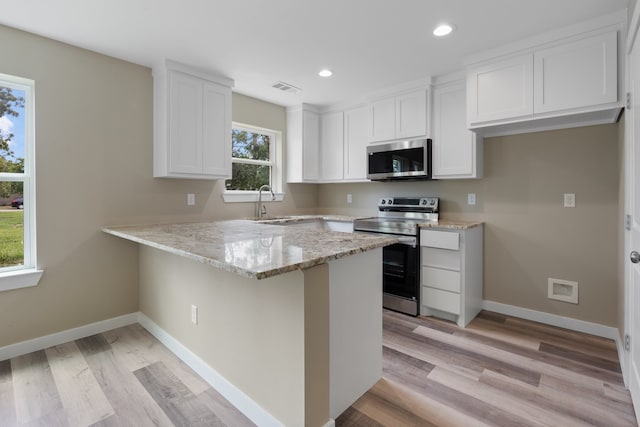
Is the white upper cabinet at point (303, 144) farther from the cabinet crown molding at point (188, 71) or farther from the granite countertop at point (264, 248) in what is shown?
the granite countertop at point (264, 248)

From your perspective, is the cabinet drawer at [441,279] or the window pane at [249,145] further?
the window pane at [249,145]

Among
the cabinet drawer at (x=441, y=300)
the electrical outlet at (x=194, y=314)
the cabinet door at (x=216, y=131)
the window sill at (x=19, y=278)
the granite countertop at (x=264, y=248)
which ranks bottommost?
the cabinet drawer at (x=441, y=300)

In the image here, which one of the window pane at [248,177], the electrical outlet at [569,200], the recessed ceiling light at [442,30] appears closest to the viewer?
the recessed ceiling light at [442,30]

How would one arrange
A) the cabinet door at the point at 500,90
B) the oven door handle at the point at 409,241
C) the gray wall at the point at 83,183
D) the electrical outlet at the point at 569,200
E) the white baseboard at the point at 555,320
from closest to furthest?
the gray wall at the point at 83,183 < the cabinet door at the point at 500,90 < the white baseboard at the point at 555,320 < the electrical outlet at the point at 569,200 < the oven door handle at the point at 409,241

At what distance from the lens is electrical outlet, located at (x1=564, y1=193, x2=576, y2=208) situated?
2732mm

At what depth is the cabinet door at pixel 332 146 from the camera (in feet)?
13.6

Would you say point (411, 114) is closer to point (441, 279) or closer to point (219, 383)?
point (441, 279)

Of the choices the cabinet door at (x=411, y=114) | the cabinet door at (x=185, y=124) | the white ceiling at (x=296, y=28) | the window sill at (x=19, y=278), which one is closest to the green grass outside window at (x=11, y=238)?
the window sill at (x=19, y=278)

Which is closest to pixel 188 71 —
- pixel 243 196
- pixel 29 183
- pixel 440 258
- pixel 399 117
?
pixel 243 196

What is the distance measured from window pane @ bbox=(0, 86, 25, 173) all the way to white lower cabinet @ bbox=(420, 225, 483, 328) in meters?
3.38

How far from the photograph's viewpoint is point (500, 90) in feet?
8.61

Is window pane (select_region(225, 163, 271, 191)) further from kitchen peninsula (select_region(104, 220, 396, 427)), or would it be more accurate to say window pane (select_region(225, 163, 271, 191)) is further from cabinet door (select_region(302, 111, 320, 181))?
kitchen peninsula (select_region(104, 220, 396, 427))

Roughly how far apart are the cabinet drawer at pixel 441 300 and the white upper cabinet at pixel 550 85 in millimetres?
1517

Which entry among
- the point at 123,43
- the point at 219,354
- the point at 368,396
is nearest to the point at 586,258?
the point at 368,396
